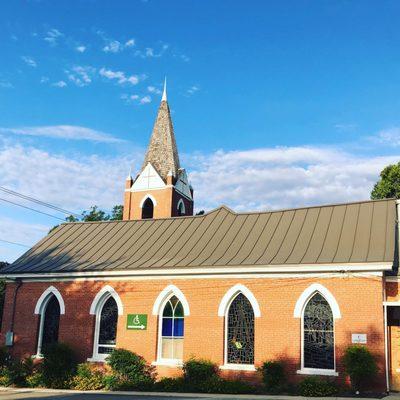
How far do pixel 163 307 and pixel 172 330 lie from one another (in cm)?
97

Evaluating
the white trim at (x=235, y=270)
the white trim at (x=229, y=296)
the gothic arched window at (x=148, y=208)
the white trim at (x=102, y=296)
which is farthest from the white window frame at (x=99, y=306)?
the gothic arched window at (x=148, y=208)

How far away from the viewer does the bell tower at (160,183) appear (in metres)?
38.7

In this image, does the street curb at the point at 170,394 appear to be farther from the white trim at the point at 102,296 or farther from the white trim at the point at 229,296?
the white trim at the point at 102,296

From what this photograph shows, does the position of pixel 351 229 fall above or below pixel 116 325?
above

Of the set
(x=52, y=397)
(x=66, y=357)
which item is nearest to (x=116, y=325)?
(x=66, y=357)

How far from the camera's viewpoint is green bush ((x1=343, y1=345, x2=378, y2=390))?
54.1ft

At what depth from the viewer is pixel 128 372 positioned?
787 inches

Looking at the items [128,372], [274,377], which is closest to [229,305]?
[274,377]

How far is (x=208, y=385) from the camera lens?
1822cm

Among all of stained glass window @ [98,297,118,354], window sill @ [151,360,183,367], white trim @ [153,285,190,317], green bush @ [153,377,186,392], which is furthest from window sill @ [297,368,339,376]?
stained glass window @ [98,297,118,354]

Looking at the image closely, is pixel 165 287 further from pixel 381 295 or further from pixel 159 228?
pixel 381 295

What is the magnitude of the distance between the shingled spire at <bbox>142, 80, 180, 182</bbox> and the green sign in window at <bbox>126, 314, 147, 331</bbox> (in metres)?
19.1

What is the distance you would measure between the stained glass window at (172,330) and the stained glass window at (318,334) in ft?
16.3

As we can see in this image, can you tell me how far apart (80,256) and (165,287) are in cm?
507
